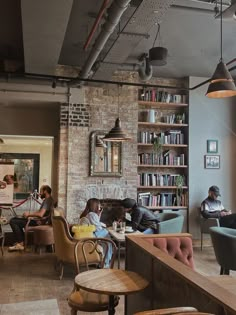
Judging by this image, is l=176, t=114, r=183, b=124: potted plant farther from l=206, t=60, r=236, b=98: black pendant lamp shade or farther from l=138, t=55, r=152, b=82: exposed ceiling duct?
l=206, t=60, r=236, b=98: black pendant lamp shade

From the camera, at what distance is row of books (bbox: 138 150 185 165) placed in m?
8.30

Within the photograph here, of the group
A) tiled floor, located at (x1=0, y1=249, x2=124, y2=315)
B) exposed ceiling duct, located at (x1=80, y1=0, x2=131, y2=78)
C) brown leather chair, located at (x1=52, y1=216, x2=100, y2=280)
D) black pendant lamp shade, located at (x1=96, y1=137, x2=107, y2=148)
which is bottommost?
tiled floor, located at (x1=0, y1=249, x2=124, y2=315)

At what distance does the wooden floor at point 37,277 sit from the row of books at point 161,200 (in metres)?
1.46

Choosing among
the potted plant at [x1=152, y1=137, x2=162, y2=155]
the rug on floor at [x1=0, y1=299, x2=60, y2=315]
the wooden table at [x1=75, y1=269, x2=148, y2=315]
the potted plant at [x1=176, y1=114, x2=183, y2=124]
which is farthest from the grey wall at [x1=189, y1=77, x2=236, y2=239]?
the wooden table at [x1=75, y1=269, x2=148, y2=315]

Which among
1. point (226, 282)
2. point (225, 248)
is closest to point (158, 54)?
point (225, 248)

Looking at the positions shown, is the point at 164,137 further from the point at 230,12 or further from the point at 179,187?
the point at 230,12

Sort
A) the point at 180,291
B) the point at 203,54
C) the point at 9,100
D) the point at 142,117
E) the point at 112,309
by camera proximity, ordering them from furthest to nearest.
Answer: the point at 142,117, the point at 9,100, the point at 203,54, the point at 112,309, the point at 180,291

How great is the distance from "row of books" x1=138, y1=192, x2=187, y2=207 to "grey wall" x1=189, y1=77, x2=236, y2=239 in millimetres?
235

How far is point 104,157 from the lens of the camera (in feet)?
26.0

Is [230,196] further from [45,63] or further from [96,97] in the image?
[45,63]

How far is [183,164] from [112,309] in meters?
6.03

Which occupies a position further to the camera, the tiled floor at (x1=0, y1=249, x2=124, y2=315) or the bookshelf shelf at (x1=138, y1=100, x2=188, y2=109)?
the bookshelf shelf at (x1=138, y1=100, x2=188, y2=109)

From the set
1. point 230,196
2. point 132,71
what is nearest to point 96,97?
point 132,71

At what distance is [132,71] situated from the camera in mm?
8078
